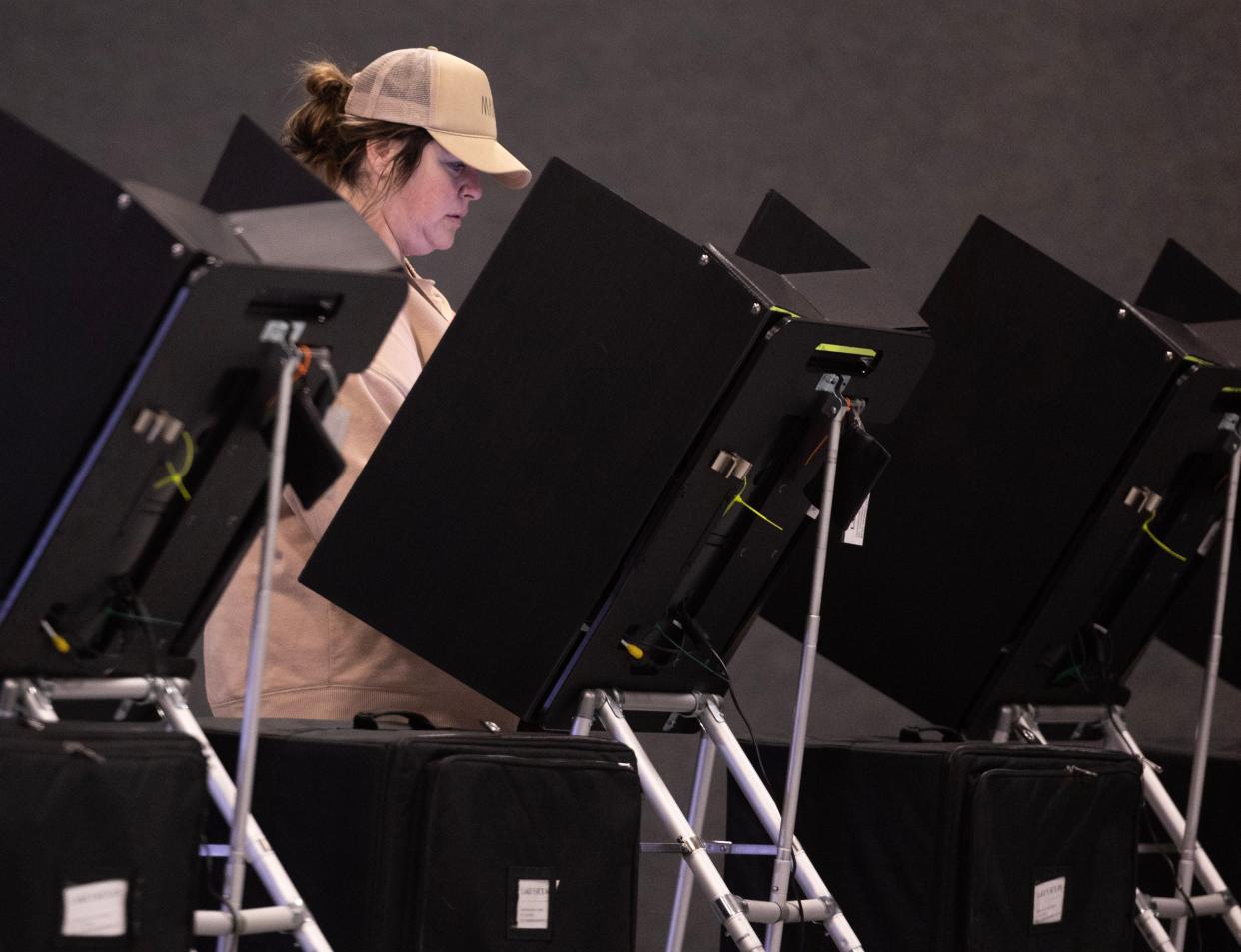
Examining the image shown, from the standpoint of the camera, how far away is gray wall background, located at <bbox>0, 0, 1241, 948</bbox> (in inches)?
158

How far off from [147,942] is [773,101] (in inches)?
127

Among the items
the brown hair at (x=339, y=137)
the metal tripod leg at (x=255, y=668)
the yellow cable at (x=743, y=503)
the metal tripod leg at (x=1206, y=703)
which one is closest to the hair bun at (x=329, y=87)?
the brown hair at (x=339, y=137)

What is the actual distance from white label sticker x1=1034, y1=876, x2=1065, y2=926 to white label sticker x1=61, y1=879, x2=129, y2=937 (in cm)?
136

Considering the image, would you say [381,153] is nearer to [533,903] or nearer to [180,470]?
[180,470]

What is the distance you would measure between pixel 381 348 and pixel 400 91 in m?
0.44

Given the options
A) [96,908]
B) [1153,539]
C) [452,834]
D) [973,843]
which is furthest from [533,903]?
[1153,539]

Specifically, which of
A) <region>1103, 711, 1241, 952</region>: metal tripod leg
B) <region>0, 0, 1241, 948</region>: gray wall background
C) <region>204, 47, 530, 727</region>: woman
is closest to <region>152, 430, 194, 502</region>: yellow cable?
<region>204, 47, 530, 727</region>: woman

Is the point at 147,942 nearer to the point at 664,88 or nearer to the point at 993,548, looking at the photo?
the point at 993,548

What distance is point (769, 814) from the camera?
7.98ft

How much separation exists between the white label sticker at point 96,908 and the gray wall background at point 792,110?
255 centimetres

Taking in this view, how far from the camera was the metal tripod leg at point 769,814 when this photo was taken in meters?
2.41

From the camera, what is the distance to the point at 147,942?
5.72 ft

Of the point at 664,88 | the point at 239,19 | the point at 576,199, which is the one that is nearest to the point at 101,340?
the point at 576,199

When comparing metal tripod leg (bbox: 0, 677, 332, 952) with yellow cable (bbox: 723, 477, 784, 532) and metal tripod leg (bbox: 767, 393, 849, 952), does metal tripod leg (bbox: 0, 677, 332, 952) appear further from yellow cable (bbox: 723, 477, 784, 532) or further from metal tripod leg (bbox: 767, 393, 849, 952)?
yellow cable (bbox: 723, 477, 784, 532)
